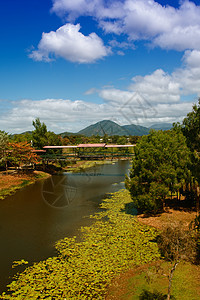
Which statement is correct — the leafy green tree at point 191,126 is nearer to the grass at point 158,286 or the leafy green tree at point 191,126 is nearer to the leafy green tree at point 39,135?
the grass at point 158,286

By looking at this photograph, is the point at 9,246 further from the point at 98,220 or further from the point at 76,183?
the point at 76,183

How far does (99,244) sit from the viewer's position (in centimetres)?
1698

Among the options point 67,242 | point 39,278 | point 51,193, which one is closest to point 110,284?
point 39,278

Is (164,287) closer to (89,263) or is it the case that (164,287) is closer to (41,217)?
(89,263)

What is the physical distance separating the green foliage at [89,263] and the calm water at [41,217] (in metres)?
1.26

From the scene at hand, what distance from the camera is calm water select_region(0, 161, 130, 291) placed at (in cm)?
1658

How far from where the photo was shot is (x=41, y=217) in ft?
80.2

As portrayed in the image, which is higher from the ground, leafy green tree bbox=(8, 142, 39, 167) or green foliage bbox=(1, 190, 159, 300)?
leafy green tree bbox=(8, 142, 39, 167)

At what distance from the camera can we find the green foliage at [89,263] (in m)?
11.8

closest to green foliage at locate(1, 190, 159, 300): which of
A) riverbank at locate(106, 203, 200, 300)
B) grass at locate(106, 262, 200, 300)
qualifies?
riverbank at locate(106, 203, 200, 300)

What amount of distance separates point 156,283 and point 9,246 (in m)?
12.8

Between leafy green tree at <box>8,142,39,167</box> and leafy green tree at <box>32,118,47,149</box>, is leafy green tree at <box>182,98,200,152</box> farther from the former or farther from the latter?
leafy green tree at <box>32,118,47,149</box>

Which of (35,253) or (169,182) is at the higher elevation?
(169,182)

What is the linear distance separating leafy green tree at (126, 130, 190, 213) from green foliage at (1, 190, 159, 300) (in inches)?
121
